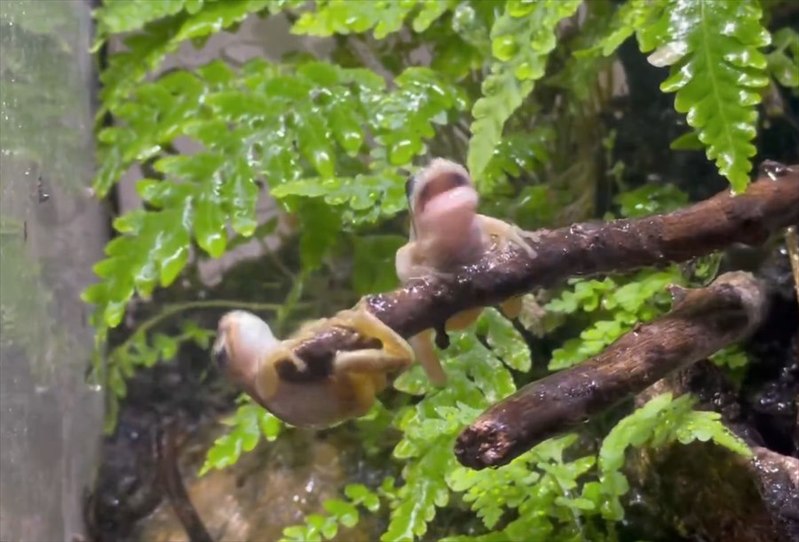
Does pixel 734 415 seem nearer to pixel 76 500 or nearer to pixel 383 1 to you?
pixel 383 1

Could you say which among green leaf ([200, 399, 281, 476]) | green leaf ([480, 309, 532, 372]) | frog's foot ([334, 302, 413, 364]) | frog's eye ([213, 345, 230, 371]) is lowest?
green leaf ([200, 399, 281, 476])

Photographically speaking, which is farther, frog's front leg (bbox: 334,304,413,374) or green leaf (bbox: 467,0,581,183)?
green leaf (bbox: 467,0,581,183)

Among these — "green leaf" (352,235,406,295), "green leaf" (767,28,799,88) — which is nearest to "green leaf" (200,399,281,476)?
"green leaf" (352,235,406,295)

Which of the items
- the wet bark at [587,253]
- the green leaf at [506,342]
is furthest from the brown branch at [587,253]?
the green leaf at [506,342]

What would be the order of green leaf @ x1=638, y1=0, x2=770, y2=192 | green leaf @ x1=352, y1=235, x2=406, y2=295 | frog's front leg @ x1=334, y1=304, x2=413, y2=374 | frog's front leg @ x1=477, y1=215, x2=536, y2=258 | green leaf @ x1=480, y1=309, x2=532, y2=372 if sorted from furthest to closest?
green leaf @ x1=352, y1=235, x2=406, y2=295 → green leaf @ x1=480, y1=309, x2=532, y2=372 → green leaf @ x1=638, y1=0, x2=770, y2=192 → frog's front leg @ x1=477, y1=215, x2=536, y2=258 → frog's front leg @ x1=334, y1=304, x2=413, y2=374

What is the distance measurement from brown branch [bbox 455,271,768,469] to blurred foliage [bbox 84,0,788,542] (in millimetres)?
122

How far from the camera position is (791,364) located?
1.38 m

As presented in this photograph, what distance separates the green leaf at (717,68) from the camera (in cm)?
115

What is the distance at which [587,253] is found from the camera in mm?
1000

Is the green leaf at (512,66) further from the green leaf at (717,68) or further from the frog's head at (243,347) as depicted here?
the frog's head at (243,347)

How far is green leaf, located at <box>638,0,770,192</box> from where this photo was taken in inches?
45.3

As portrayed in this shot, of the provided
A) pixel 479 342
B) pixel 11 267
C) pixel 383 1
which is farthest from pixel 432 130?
pixel 11 267

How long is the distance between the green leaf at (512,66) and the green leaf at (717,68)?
176 mm

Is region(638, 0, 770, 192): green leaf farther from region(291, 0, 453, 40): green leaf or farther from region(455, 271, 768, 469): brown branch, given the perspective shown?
region(291, 0, 453, 40): green leaf
